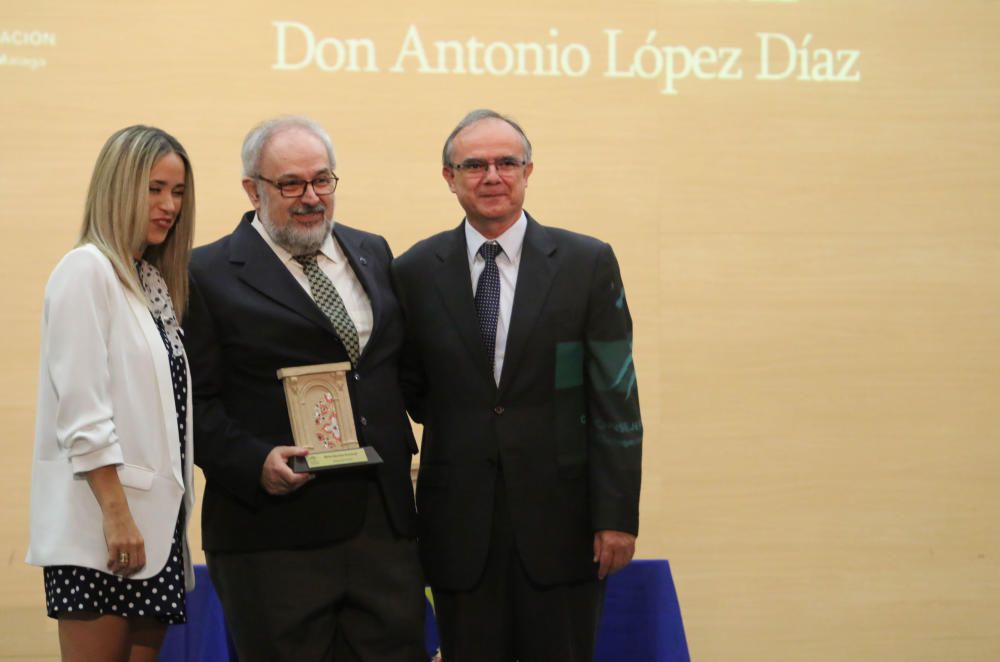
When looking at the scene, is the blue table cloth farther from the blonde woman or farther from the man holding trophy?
the blonde woman

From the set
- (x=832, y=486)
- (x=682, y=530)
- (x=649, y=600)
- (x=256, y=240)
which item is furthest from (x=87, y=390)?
(x=832, y=486)

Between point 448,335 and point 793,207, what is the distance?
2.03 meters

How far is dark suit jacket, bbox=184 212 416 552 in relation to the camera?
2561 millimetres

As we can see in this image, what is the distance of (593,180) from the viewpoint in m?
4.22

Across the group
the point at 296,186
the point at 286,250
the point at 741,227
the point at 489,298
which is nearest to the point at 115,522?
the point at 286,250

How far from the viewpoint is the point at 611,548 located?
8.74 feet

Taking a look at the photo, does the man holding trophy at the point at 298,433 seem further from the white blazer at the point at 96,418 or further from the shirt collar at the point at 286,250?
the white blazer at the point at 96,418

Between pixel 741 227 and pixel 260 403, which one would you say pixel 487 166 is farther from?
pixel 741 227

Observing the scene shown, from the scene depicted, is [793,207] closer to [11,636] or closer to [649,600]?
[649,600]

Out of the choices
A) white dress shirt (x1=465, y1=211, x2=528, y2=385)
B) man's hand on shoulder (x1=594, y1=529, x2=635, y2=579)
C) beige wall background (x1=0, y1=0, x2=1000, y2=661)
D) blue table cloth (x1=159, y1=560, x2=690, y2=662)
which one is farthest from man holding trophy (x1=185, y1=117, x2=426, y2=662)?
beige wall background (x1=0, y1=0, x2=1000, y2=661)

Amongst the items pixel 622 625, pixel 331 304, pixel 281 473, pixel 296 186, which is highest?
pixel 296 186

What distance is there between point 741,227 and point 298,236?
209 centimetres

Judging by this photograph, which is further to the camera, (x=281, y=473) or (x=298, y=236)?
(x=298, y=236)

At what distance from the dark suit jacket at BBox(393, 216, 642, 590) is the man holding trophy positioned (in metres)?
0.10
